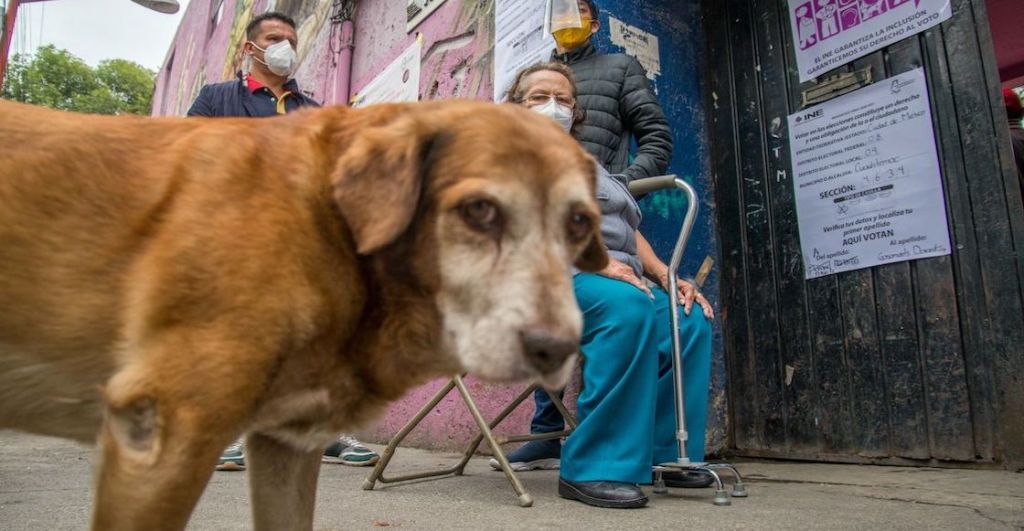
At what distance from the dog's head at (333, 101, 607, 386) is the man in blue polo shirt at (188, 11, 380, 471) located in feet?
9.09

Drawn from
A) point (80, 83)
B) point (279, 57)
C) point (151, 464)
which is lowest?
point (151, 464)

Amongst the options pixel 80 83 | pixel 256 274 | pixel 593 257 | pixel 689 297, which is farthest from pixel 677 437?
pixel 80 83

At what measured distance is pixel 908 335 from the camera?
12.5 ft

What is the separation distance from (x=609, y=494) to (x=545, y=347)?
1.58 meters

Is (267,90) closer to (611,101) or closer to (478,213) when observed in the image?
(611,101)

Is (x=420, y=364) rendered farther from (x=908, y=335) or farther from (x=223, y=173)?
(x=908, y=335)

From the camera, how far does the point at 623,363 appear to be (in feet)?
9.54

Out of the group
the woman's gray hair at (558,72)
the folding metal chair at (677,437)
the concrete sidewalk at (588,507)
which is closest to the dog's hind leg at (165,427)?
the concrete sidewalk at (588,507)

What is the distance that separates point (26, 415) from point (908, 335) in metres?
3.93

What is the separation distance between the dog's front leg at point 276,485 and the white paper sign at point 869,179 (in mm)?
3395

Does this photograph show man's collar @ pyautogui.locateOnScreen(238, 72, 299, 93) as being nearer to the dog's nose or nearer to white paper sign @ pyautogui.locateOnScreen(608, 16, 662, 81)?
white paper sign @ pyautogui.locateOnScreen(608, 16, 662, 81)

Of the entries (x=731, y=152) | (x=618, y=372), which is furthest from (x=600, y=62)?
(x=618, y=372)

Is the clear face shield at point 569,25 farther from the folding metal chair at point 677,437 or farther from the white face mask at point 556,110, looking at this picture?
the folding metal chair at point 677,437

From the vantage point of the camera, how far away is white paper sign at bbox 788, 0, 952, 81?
12.8ft
